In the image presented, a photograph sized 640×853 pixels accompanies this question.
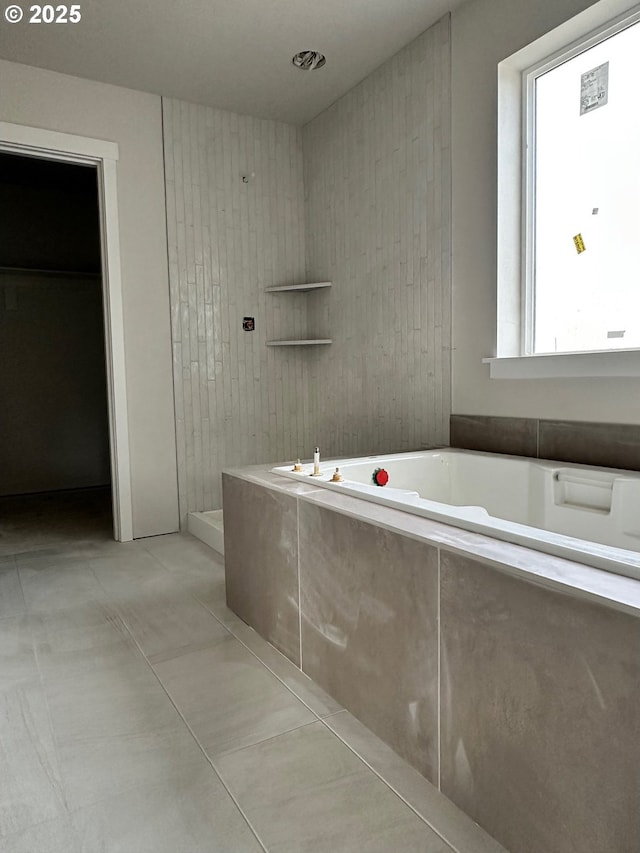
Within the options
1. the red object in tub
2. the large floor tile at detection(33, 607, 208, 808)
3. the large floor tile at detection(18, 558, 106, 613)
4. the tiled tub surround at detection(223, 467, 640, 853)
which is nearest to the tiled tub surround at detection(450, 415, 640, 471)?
the red object in tub

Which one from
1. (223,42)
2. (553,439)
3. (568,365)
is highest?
(223,42)

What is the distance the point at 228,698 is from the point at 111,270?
2522 mm

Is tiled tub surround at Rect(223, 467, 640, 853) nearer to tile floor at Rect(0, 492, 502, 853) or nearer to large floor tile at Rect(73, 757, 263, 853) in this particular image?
tile floor at Rect(0, 492, 502, 853)

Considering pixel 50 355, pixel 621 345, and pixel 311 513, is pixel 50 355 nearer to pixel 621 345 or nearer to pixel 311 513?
pixel 311 513

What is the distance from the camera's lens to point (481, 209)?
8.38 ft

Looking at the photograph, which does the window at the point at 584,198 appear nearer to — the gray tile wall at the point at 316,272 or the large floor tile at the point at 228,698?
the gray tile wall at the point at 316,272

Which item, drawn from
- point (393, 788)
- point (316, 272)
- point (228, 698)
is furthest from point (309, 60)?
point (393, 788)

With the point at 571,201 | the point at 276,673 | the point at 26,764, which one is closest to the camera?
the point at 26,764

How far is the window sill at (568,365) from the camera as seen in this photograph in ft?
6.50

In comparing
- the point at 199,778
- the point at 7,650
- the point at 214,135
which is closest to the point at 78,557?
the point at 7,650

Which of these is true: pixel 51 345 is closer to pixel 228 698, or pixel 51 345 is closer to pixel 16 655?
pixel 16 655

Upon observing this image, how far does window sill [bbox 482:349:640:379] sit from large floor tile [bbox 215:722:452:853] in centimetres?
149

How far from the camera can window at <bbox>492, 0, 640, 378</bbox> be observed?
2092mm

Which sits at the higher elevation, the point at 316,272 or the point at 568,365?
the point at 316,272
